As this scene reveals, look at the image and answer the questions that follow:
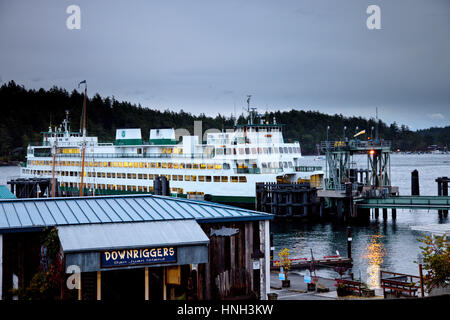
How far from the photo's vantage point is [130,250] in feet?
58.9

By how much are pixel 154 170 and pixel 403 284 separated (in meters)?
56.0

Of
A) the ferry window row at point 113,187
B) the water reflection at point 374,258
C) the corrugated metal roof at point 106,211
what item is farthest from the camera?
the ferry window row at point 113,187

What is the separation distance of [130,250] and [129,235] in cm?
73

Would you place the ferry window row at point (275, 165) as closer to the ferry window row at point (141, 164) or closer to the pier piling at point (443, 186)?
the ferry window row at point (141, 164)

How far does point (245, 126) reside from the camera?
7256cm

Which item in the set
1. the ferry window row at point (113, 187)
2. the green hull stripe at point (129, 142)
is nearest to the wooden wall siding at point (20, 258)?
the ferry window row at point (113, 187)

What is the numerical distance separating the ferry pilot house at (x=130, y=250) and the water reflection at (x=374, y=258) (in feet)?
53.0

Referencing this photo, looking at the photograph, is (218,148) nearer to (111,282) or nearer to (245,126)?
(245,126)

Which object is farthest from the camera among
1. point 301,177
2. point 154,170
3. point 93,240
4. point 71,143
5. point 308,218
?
point 71,143

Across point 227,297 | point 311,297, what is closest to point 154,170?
point 311,297

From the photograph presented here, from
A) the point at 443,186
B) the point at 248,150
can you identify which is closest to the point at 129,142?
the point at 248,150

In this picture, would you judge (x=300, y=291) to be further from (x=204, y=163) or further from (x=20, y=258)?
(x=204, y=163)

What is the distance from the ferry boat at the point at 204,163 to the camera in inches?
2741

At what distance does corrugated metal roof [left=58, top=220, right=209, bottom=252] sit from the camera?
58.4ft
